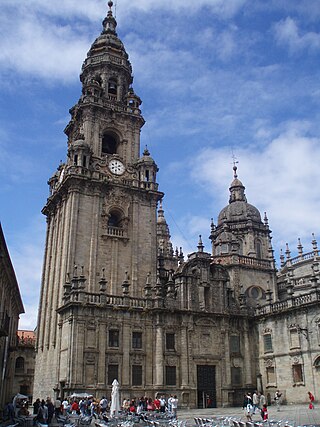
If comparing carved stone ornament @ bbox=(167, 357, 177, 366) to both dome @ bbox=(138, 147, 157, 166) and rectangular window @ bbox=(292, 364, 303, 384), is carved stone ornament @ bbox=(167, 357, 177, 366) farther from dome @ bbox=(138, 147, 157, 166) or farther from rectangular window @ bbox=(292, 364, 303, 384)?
dome @ bbox=(138, 147, 157, 166)

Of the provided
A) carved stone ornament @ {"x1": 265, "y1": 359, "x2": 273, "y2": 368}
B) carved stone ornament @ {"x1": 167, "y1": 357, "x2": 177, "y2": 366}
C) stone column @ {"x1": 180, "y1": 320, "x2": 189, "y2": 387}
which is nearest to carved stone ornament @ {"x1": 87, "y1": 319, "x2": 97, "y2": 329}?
carved stone ornament @ {"x1": 167, "y1": 357, "x2": 177, "y2": 366}

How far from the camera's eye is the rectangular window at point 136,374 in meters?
37.3

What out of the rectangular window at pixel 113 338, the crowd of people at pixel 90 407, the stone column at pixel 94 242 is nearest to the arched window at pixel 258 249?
the stone column at pixel 94 242

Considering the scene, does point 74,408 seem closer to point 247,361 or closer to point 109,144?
point 247,361

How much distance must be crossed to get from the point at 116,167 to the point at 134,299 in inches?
563

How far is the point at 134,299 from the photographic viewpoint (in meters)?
39.3

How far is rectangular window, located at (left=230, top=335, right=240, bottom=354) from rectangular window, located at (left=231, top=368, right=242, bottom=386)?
149 centimetres

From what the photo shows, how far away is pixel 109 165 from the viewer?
47250mm

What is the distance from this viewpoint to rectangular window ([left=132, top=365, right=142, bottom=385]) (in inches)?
1469

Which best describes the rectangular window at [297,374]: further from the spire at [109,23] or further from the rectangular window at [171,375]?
the spire at [109,23]

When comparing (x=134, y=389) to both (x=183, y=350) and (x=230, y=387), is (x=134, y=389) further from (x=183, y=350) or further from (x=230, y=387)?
(x=230, y=387)

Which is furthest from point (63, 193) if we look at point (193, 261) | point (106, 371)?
point (106, 371)

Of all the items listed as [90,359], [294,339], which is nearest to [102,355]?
[90,359]

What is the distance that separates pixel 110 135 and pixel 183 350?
2353cm
